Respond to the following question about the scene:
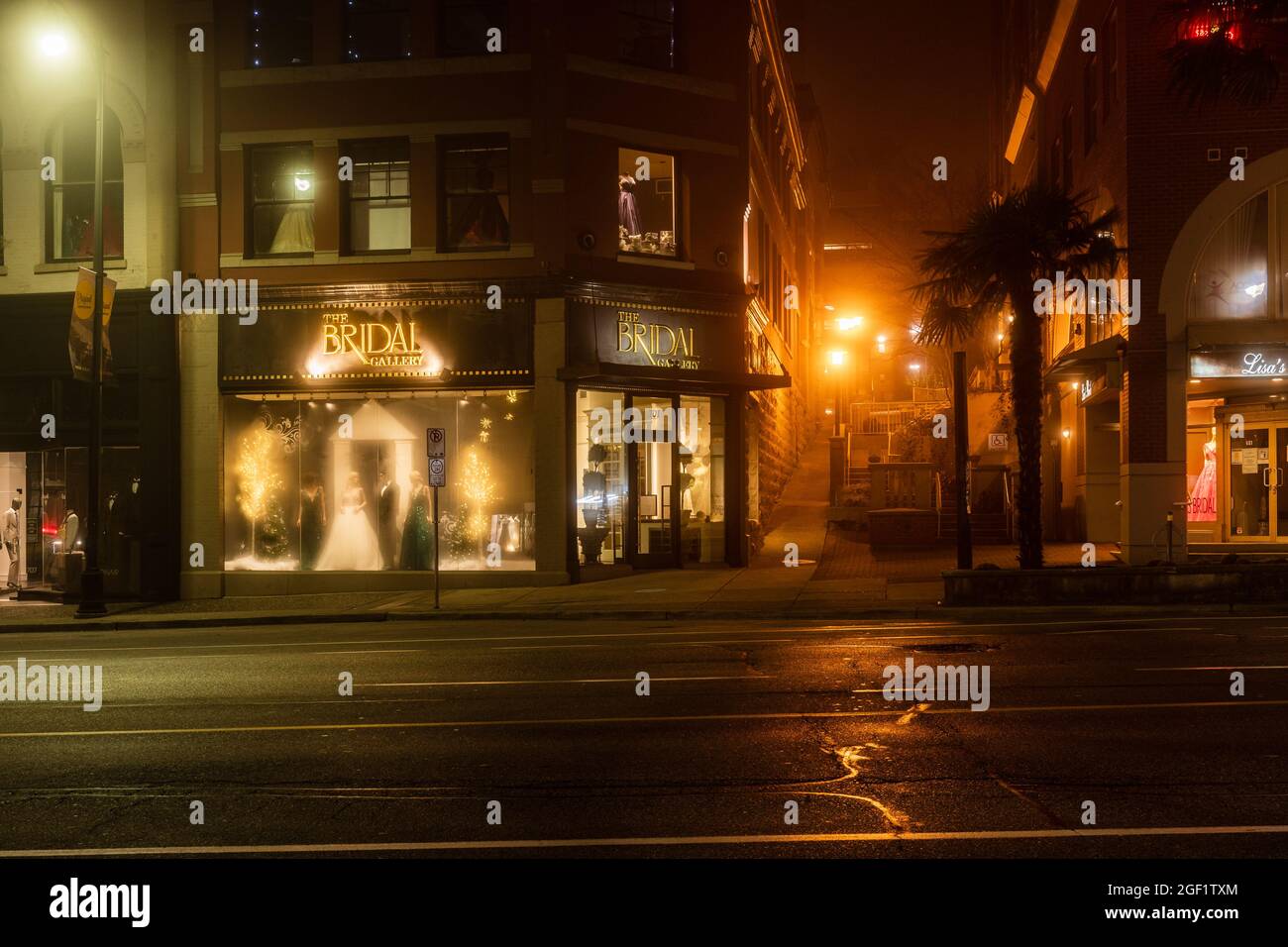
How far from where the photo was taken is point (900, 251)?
156 ft

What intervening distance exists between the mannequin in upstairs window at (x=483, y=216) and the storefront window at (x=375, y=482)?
3.13 metres

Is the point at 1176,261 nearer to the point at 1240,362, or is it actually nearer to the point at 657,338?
the point at 1240,362

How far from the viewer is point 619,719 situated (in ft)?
33.0

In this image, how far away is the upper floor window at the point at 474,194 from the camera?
80.1 ft

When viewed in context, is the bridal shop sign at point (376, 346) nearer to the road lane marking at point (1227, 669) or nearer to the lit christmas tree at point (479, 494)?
the lit christmas tree at point (479, 494)

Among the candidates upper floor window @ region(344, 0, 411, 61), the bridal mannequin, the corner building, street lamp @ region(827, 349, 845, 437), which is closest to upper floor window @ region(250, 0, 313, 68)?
the corner building

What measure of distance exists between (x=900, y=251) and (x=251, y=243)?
29.2 m

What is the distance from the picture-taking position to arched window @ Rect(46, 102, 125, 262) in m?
24.9

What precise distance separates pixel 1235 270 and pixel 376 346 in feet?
55.4

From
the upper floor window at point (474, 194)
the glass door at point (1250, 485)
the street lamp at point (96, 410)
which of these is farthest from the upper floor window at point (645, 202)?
the glass door at point (1250, 485)

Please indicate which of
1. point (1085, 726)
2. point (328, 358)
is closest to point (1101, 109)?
point (328, 358)

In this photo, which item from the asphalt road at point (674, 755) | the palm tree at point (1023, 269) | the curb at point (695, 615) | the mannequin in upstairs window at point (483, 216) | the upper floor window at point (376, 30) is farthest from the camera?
the upper floor window at point (376, 30)

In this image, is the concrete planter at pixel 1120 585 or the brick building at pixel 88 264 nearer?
the concrete planter at pixel 1120 585

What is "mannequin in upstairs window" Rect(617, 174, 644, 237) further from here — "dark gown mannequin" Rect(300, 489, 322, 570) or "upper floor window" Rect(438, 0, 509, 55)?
"dark gown mannequin" Rect(300, 489, 322, 570)
